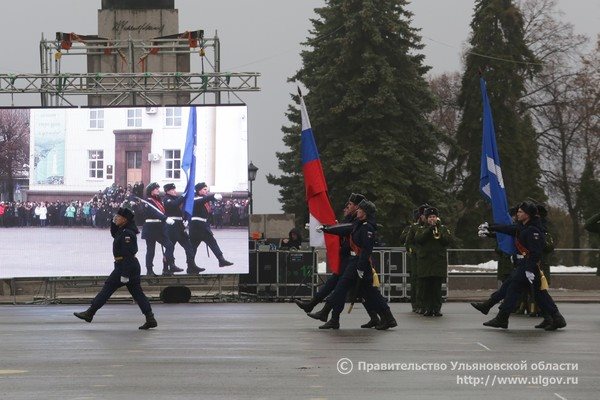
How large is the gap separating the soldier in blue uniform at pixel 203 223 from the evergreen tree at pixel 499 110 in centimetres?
3911

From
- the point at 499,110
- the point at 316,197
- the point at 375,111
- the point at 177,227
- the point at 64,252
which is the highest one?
the point at 499,110

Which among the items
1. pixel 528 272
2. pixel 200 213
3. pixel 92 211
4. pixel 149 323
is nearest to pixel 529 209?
pixel 528 272

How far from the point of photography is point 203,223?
38.2 metres

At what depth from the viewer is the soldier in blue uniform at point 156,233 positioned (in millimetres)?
37938

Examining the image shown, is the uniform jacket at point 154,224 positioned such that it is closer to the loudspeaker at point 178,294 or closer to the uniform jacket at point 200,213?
the uniform jacket at point 200,213

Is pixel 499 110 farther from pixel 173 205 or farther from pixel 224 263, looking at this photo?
pixel 173 205

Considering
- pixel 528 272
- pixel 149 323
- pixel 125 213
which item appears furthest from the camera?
pixel 125 213

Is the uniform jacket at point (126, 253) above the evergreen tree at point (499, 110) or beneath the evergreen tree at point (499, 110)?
beneath

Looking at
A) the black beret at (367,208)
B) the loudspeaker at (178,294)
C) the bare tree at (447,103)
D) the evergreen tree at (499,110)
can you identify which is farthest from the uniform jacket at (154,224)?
the bare tree at (447,103)

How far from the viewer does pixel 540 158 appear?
80625 millimetres

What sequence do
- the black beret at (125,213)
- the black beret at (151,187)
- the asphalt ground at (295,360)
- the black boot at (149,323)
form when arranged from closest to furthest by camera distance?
the asphalt ground at (295,360), the black boot at (149,323), the black beret at (125,213), the black beret at (151,187)

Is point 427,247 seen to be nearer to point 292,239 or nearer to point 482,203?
point 292,239

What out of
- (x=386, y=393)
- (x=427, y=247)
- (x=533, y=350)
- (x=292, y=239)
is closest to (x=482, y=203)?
(x=292, y=239)

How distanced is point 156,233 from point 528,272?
1646 cm
